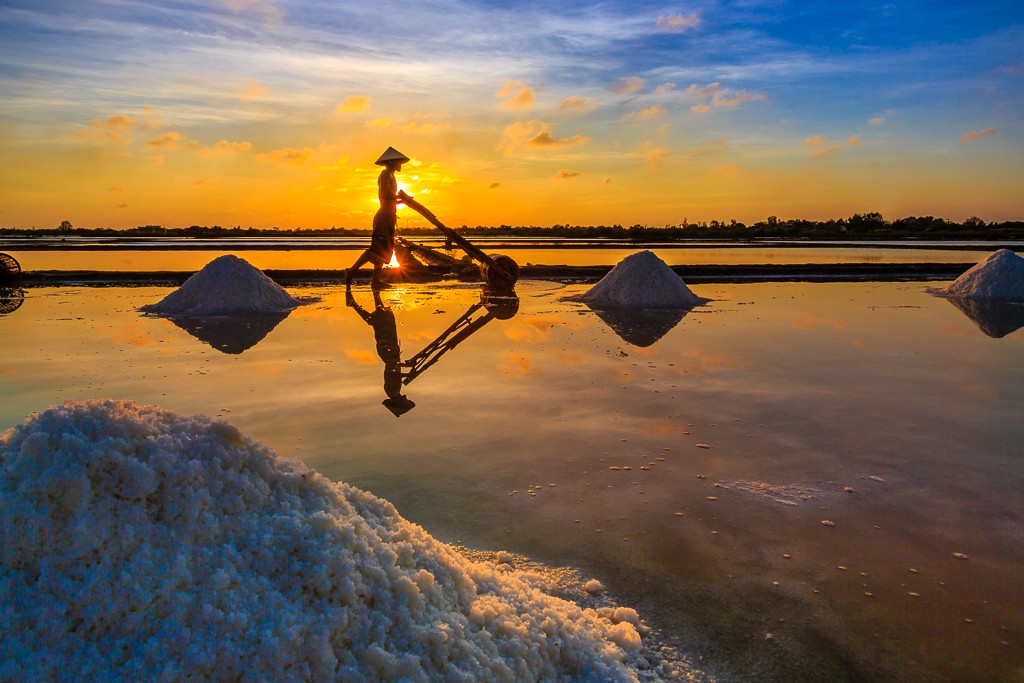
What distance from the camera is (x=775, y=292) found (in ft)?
49.4

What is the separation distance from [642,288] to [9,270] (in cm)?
1551

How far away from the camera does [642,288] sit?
483 inches

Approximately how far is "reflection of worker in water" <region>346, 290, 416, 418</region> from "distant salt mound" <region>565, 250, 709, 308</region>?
421cm

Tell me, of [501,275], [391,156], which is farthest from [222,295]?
[501,275]

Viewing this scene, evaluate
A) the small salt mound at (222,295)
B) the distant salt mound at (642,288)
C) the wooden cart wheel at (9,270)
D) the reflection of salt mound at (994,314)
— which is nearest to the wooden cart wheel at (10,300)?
the wooden cart wheel at (9,270)

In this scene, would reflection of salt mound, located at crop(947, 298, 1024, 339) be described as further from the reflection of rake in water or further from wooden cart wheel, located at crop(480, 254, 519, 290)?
wooden cart wheel, located at crop(480, 254, 519, 290)

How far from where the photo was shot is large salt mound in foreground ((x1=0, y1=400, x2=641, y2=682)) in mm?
1574

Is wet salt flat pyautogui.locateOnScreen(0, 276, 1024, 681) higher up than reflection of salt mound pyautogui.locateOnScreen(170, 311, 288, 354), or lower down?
lower down

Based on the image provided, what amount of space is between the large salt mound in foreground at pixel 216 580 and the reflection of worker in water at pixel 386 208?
11.4 metres

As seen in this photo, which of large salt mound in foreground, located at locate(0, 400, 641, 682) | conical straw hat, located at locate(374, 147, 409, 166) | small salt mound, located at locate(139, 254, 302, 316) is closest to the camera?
large salt mound in foreground, located at locate(0, 400, 641, 682)

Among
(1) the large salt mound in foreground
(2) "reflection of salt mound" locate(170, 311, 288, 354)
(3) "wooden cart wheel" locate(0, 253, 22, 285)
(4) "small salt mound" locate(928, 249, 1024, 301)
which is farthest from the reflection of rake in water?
(3) "wooden cart wheel" locate(0, 253, 22, 285)

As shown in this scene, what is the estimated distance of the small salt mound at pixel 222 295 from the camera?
1075 centimetres

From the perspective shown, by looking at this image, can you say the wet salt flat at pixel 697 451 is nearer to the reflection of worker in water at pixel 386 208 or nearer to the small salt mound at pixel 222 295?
the small salt mound at pixel 222 295

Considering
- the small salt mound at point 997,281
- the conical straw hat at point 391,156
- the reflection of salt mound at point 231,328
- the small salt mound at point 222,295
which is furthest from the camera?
the small salt mound at point 997,281
